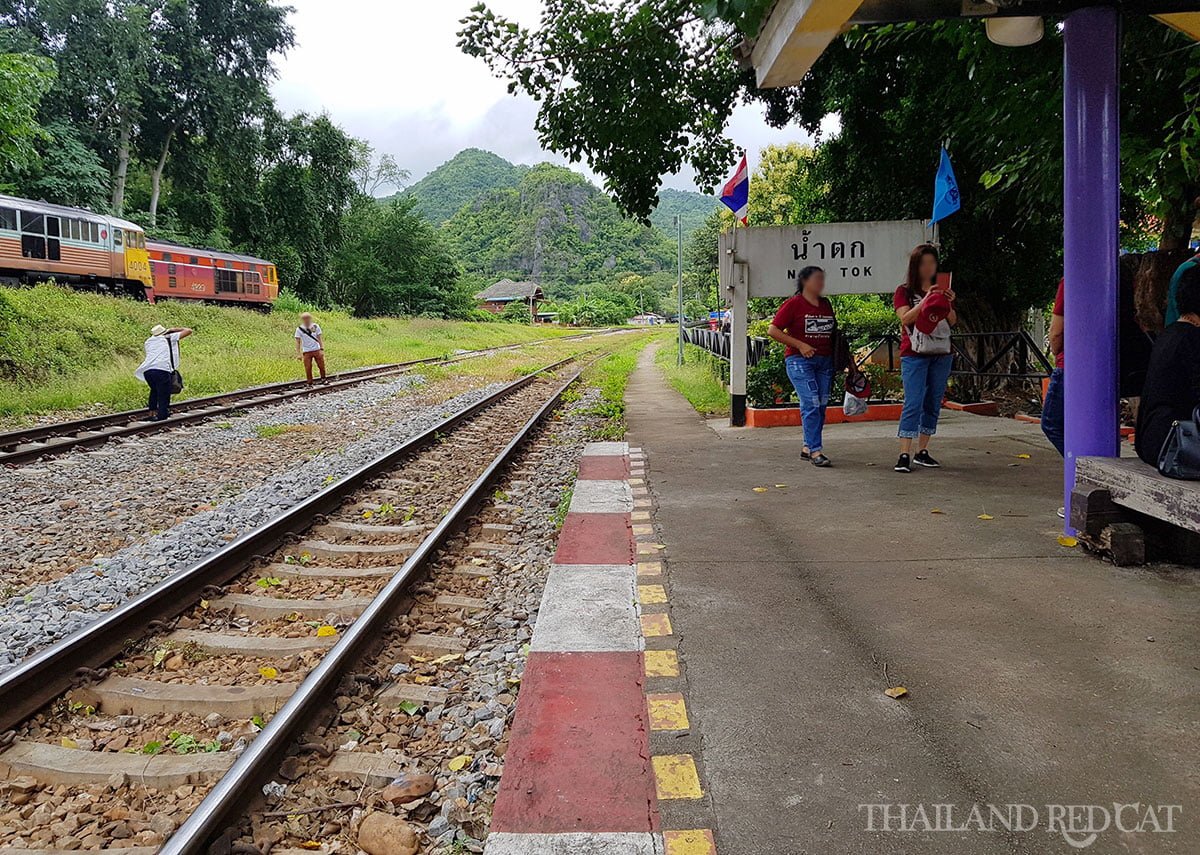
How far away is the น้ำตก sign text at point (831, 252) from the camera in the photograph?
9.79m

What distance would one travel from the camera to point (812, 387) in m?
7.19

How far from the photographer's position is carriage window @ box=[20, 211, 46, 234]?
77.0 ft

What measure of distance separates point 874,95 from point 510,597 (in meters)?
10.1

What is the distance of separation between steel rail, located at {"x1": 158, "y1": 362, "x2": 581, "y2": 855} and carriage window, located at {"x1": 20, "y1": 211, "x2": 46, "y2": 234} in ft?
82.1

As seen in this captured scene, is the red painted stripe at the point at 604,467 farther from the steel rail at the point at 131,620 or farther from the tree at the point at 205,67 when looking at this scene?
the tree at the point at 205,67

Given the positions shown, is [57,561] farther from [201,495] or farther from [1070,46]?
[1070,46]

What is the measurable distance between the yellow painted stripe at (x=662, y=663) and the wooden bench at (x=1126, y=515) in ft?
8.04

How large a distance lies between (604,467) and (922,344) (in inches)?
118

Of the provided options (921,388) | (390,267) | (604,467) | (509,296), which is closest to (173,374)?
(604,467)

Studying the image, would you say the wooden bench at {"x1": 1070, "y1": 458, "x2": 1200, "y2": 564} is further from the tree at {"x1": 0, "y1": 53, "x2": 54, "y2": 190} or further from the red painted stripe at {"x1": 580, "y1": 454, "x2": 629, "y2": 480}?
the tree at {"x1": 0, "y1": 53, "x2": 54, "y2": 190}

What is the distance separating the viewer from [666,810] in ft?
7.32

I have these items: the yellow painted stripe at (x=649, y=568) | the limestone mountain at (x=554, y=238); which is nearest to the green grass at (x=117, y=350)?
the yellow painted stripe at (x=649, y=568)

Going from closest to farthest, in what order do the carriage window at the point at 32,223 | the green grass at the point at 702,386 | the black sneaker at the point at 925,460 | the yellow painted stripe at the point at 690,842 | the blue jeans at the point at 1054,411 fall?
the yellow painted stripe at the point at 690,842, the blue jeans at the point at 1054,411, the black sneaker at the point at 925,460, the green grass at the point at 702,386, the carriage window at the point at 32,223

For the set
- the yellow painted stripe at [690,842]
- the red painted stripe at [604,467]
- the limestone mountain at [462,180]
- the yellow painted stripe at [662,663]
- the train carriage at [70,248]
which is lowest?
the yellow painted stripe at [690,842]
